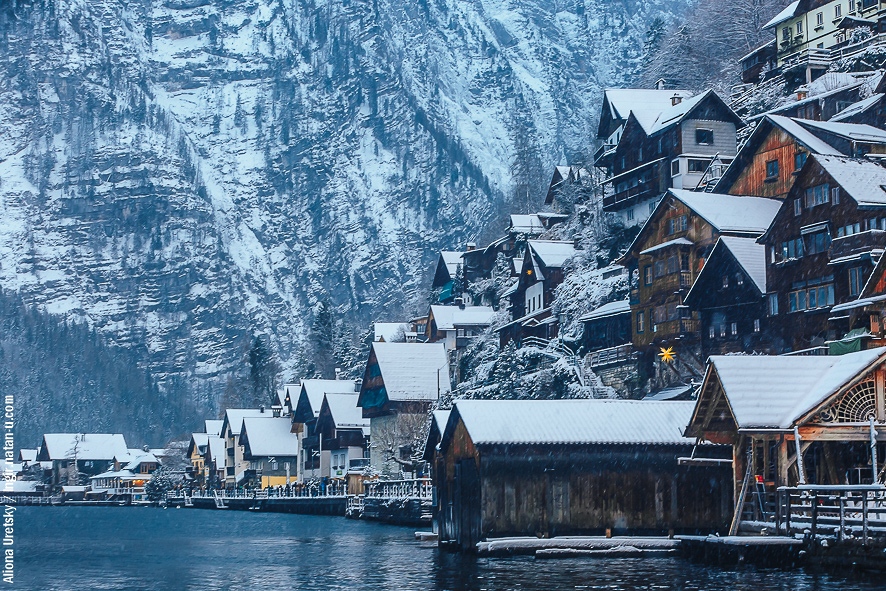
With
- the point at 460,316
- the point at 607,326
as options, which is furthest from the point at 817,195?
the point at 460,316

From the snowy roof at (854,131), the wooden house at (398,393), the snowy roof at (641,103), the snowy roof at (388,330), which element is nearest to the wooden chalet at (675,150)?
the snowy roof at (641,103)

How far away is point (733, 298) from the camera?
71.2 metres

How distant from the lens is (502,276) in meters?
128

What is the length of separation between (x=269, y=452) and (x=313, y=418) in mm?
14253

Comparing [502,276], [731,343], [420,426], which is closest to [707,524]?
[731,343]

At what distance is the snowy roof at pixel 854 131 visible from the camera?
→ 233 feet

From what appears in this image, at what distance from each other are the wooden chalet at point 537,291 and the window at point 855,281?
124 ft

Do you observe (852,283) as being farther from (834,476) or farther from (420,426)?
(420,426)

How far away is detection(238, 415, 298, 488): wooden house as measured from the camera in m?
145

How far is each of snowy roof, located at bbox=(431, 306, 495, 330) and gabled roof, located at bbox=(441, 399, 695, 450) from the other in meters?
73.0

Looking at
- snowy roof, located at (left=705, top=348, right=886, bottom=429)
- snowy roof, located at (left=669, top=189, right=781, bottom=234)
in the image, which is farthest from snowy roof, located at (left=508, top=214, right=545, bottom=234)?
snowy roof, located at (left=705, top=348, right=886, bottom=429)

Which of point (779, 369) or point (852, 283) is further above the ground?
point (852, 283)

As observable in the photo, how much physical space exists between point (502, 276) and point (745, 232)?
56.4 metres

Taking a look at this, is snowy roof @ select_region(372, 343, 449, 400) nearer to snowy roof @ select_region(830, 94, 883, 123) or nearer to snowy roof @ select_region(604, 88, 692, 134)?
snowy roof @ select_region(604, 88, 692, 134)
